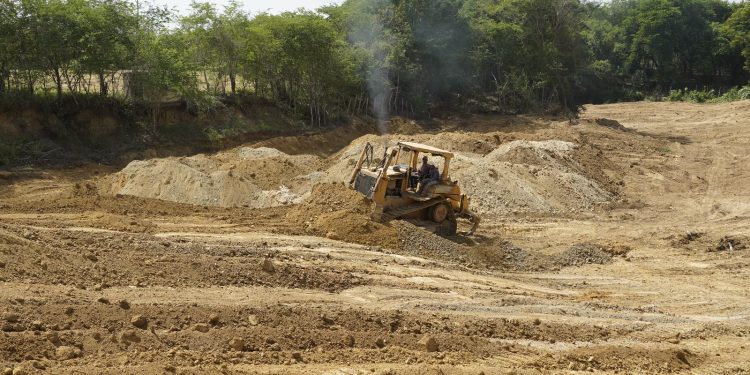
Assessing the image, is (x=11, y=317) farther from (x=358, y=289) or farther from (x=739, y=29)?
(x=739, y=29)

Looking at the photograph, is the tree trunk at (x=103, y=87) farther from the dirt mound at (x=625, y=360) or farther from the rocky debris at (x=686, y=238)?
the dirt mound at (x=625, y=360)

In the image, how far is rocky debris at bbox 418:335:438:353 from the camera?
919 centimetres

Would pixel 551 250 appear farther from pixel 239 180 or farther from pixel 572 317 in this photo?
pixel 239 180

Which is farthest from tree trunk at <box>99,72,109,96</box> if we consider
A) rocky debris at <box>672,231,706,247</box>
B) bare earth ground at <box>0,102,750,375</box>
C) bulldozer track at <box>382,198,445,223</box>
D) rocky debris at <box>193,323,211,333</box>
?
rocky debris at <box>193,323,211,333</box>

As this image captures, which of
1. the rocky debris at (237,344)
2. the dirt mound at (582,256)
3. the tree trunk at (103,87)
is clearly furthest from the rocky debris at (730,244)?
the tree trunk at (103,87)

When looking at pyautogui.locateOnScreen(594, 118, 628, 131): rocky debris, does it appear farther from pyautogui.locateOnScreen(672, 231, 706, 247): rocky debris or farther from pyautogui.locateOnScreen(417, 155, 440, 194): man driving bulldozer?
pyautogui.locateOnScreen(417, 155, 440, 194): man driving bulldozer

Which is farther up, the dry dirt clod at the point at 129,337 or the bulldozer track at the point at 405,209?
the dry dirt clod at the point at 129,337

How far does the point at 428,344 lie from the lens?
9203 millimetres

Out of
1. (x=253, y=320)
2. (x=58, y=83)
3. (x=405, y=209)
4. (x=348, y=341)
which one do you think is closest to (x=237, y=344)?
(x=253, y=320)

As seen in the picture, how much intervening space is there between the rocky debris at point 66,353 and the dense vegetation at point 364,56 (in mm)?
20753

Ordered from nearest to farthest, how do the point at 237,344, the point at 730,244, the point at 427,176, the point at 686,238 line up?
the point at 237,344 < the point at 427,176 < the point at 730,244 < the point at 686,238

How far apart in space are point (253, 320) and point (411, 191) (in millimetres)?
8333

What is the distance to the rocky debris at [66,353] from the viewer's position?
759 cm

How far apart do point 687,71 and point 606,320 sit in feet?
181
